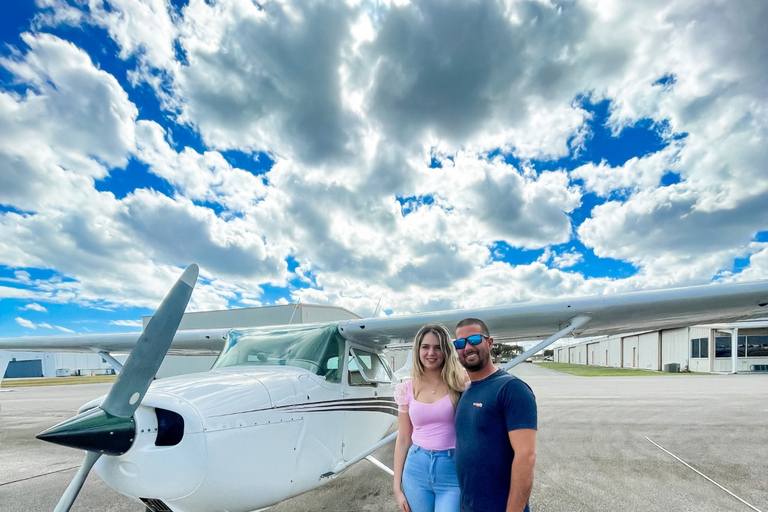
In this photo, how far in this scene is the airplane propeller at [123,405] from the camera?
8.32 feet

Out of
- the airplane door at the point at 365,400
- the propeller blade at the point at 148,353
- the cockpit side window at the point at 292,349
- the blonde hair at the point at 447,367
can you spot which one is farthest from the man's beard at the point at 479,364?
the airplane door at the point at 365,400

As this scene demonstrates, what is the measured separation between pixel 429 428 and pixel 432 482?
28 centimetres

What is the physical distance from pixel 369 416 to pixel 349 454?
0.60m

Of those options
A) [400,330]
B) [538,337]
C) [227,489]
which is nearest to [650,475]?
[538,337]

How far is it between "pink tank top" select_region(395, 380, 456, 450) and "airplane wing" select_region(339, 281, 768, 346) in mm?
2472

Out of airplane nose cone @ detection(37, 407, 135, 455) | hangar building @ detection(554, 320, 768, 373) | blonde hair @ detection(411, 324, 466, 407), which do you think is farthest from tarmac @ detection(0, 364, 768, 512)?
hangar building @ detection(554, 320, 768, 373)

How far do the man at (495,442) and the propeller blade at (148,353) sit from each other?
2078 mm

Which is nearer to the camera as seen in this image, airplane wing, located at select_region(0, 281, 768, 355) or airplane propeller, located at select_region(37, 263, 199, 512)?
airplane propeller, located at select_region(37, 263, 199, 512)

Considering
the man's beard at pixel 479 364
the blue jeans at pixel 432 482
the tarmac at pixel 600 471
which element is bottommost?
the tarmac at pixel 600 471

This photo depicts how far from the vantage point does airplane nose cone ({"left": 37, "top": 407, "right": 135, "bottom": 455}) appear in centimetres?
251

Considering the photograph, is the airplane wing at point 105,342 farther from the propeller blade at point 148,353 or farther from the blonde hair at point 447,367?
the blonde hair at point 447,367

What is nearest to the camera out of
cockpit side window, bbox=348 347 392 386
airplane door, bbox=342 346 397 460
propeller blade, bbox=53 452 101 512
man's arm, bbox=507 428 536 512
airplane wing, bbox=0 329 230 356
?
man's arm, bbox=507 428 536 512

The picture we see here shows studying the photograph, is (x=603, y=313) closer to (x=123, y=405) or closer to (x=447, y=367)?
(x=447, y=367)

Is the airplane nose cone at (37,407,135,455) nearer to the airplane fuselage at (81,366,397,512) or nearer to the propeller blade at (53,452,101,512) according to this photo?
the airplane fuselage at (81,366,397,512)
